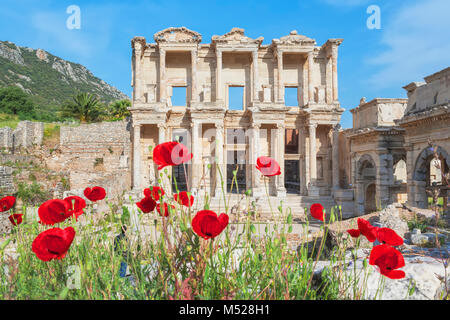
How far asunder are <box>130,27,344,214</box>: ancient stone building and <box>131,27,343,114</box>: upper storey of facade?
0.23 ft

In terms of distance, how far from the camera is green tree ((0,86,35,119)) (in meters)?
42.3

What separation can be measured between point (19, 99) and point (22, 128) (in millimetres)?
19357

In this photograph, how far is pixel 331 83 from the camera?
2158 centimetres

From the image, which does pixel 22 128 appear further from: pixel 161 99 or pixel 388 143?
pixel 388 143

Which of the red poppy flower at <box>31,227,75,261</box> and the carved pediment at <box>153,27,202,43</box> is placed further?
the carved pediment at <box>153,27,202,43</box>

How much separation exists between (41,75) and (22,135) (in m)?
41.1

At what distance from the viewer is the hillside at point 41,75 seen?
55.7m

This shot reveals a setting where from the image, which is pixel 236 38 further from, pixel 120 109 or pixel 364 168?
pixel 120 109

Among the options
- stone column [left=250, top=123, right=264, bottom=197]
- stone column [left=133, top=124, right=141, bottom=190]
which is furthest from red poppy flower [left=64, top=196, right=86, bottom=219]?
stone column [left=133, top=124, right=141, bottom=190]

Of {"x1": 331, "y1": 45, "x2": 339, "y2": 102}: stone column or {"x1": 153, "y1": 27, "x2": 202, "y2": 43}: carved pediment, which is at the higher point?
{"x1": 153, "y1": 27, "x2": 202, "y2": 43}: carved pediment

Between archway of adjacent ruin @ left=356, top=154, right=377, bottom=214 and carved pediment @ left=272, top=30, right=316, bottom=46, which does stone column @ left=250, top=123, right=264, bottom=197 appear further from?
carved pediment @ left=272, top=30, right=316, bottom=46

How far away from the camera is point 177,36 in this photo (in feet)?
66.6

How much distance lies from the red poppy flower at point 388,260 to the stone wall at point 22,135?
33.9 metres
